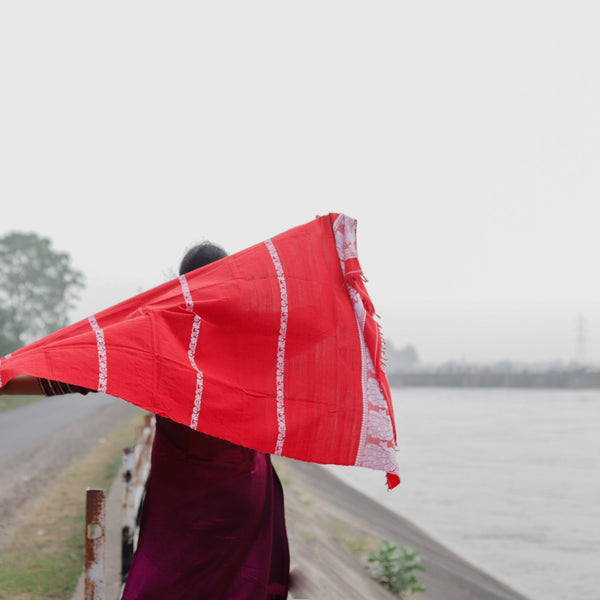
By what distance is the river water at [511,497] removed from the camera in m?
11.1

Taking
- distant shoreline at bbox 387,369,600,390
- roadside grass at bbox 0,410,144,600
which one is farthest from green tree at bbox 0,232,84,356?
distant shoreline at bbox 387,369,600,390

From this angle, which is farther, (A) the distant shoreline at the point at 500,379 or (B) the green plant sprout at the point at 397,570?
(A) the distant shoreline at the point at 500,379

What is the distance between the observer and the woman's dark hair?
217 cm

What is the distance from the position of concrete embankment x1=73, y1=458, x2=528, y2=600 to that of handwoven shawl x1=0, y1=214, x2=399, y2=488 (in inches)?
24.8

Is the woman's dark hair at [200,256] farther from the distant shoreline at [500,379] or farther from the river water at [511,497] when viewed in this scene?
the distant shoreline at [500,379]

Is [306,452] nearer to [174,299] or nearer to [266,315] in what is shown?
[266,315]

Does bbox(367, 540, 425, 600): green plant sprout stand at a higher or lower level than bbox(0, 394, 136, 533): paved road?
lower

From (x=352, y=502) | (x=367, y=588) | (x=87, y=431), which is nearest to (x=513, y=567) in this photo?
(x=352, y=502)

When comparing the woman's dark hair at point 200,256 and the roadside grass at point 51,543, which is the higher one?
the woman's dark hair at point 200,256

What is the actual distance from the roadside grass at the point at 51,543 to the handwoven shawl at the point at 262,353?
2.92 meters

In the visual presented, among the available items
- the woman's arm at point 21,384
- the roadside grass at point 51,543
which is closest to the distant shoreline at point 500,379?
the roadside grass at point 51,543

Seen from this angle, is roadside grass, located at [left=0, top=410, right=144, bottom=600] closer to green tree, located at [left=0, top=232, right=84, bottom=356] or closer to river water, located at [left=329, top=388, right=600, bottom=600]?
river water, located at [left=329, top=388, right=600, bottom=600]

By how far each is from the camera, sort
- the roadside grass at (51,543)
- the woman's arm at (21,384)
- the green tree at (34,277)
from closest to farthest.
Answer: the woman's arm at (21,384) → the roadside grass at (51,543) → the green tree at (34,277)

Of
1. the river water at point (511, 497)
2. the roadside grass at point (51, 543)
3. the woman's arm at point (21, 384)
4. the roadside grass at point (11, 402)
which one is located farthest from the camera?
the roadside grass at point (11, 402)
